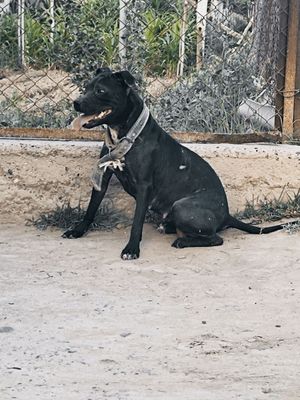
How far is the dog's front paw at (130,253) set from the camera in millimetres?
5523

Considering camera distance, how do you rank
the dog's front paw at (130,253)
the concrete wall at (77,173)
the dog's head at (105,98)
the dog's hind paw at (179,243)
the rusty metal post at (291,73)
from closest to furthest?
1. the dog's front paw at (130,253)
2. the dog's head at (105,98)
3. the dog's hind paw at (179,243)
4. the concrete wall at (77,173)
5. the rusty metal post at (291,73)

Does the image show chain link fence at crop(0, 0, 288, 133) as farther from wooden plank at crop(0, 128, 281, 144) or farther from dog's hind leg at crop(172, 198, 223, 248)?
dog's hind leg at crop(172, 198, 223, 248)

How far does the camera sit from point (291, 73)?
657 cm

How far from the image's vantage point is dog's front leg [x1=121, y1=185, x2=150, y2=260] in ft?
18.2

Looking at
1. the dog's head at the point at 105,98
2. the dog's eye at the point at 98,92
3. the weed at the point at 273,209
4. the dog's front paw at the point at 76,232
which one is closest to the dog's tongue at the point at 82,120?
the dog's head at the point at 105,98

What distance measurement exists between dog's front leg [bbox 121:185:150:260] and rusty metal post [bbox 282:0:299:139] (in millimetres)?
1343

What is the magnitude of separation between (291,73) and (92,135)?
1.42m

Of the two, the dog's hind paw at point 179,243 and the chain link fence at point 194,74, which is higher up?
the chain link fence at point 194,74

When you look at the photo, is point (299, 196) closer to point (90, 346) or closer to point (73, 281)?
point (73, 281)

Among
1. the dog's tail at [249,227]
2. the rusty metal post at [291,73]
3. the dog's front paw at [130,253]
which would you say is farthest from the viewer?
Answer: the rusty metal post at [291,73]

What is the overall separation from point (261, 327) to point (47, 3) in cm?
694

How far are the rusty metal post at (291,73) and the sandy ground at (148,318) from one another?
1.03m

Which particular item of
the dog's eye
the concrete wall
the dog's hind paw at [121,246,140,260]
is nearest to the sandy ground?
the dog's hind paw at [121,246,140,260]

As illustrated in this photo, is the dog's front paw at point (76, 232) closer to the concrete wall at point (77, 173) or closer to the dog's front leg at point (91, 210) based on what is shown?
the dog's front leg at point (91, 210)
